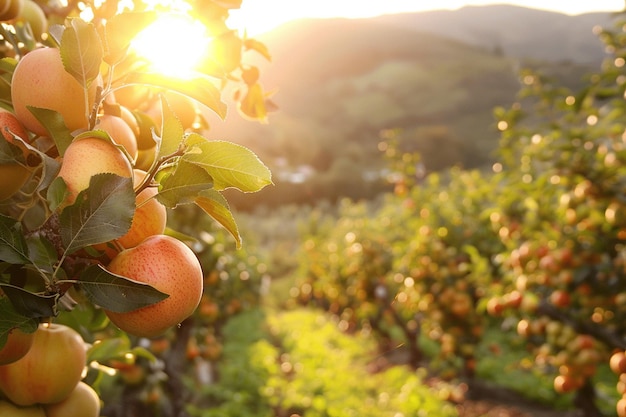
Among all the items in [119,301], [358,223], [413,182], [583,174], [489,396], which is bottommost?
[489,396]

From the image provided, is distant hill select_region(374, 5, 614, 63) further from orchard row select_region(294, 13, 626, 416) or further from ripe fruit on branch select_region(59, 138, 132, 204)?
ripe fruit on branch select_region(59, 138, 132, 204)

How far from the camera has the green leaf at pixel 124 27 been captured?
2.25ft

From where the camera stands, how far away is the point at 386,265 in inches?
319

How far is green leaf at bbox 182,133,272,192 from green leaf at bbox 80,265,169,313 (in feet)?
0.53

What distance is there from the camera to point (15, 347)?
76 cm

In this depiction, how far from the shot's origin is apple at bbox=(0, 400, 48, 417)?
33.7 inches

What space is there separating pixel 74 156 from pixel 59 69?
14cm

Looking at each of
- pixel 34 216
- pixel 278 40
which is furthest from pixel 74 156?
pixel 278 40

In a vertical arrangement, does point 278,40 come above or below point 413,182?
below

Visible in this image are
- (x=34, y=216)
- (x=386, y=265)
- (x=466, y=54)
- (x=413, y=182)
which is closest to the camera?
(x=34, y=216)

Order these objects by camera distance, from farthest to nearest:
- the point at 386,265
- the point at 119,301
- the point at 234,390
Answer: the point at 386,265 → the point at 234,390 → the point at 119,301

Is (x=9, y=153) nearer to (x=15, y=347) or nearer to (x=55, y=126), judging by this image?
(x=55, y=126)

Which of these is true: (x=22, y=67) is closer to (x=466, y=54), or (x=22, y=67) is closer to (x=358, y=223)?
(x=358, y=223)

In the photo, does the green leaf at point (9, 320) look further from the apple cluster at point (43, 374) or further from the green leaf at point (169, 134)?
the green leaf at point (169, 134)
